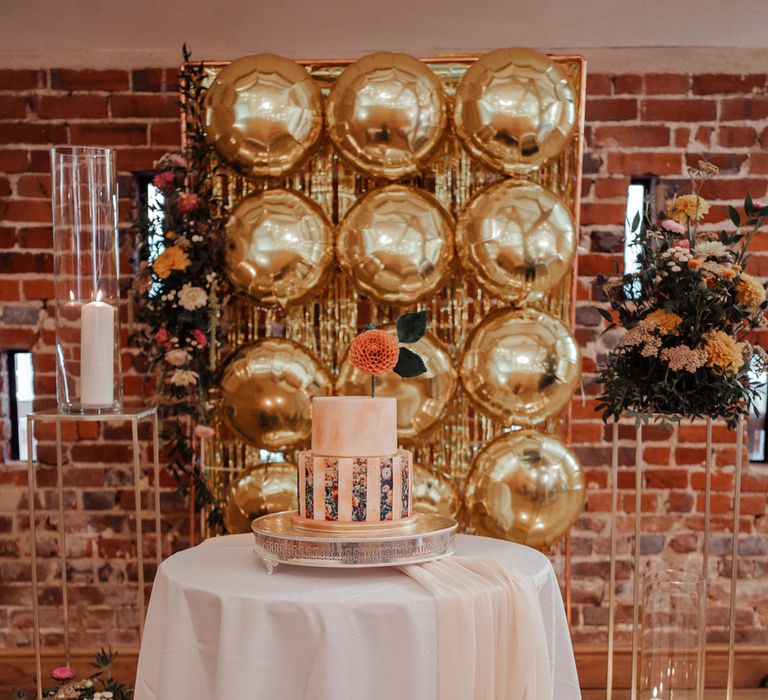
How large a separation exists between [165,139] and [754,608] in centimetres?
255

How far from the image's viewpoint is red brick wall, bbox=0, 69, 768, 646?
299 cm

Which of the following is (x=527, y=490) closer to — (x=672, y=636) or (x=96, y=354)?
(x=672, y=636)

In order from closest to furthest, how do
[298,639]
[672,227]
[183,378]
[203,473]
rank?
[298,639] → [672,227] → [183,378] → [203,473]

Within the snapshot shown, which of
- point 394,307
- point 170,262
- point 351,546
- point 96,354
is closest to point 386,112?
point 394,307

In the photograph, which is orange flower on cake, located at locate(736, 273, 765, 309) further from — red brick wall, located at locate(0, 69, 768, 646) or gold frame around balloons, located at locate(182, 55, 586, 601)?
red brick wall, located at locate(0, 69, 768, 646)

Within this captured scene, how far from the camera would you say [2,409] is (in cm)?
303

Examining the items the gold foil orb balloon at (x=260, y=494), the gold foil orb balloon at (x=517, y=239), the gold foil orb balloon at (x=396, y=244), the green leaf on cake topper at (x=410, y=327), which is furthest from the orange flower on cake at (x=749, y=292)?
the gold foil orb balloon at (x=260, y=494)

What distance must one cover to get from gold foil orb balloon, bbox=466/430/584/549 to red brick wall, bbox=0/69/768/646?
55cm

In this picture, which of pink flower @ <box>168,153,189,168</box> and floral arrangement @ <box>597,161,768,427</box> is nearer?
floral arrangement @ <box>597,161,768,427</box>

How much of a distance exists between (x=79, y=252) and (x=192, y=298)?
0.44 meters

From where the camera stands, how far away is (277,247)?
2428mm

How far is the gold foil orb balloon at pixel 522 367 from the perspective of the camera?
243 cm

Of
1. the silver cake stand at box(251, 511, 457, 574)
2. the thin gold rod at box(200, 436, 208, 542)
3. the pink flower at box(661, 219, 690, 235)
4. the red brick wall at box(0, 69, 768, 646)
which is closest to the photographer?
the silver cake stand at box(251, 511, 457, 574)

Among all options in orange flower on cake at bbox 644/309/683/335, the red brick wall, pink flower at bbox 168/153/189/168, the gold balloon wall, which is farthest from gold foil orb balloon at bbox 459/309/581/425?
pink flower at bbox 168/153/189/168
